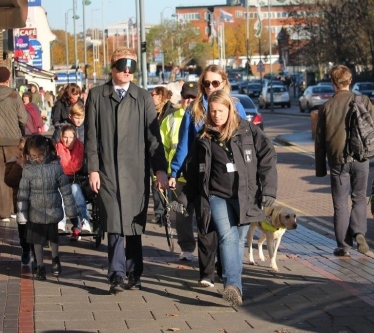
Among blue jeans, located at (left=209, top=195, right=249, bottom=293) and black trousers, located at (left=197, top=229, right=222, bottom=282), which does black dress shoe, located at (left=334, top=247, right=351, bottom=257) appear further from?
blue jeans, located at (left=209, top=195, right=249, bottom=293)

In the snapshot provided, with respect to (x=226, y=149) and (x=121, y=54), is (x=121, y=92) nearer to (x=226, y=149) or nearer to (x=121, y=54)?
(x=121, y=54)

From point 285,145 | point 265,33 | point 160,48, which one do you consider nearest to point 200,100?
point 285,145

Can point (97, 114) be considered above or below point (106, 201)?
above

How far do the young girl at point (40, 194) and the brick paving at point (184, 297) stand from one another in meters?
0.42

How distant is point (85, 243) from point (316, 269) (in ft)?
10.1

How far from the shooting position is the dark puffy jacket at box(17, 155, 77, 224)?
8.88 meters

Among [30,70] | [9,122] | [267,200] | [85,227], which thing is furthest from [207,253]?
[30,70]

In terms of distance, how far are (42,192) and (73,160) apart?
203 cm

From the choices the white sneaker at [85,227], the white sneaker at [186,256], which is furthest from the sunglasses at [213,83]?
the white sneaker at [85,227]

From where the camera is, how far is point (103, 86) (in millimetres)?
8312

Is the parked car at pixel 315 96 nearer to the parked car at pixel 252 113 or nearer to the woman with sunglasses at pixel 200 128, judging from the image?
the parked car at pixel 252 113

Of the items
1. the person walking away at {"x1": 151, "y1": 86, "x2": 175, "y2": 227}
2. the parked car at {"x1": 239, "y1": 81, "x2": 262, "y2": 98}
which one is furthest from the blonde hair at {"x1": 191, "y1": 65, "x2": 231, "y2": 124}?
the parked car at {"x1": 239, "y1": 81, "x2": 262, "y2": 98}

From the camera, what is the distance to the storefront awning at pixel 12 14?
812 centimetres

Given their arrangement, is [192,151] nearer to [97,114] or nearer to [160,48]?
[97,114]
